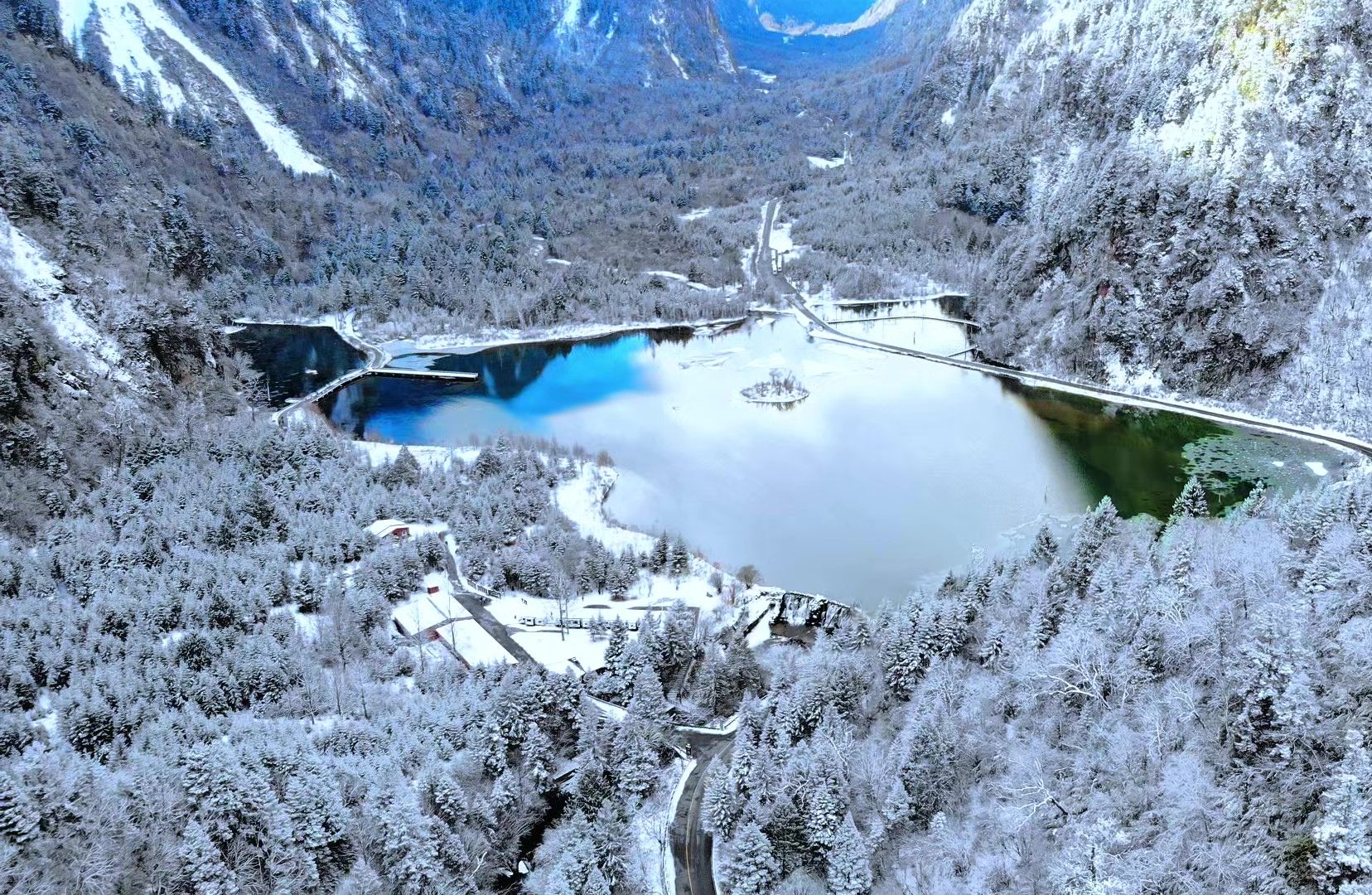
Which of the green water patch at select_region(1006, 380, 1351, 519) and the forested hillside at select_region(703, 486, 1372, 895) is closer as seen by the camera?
the forested hillside at select_region(703, 486, 1372, 895)

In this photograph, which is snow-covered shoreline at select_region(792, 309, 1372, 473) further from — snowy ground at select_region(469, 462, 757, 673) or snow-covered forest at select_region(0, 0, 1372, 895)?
snowy ground at select_region(469, 462, 757, 673)

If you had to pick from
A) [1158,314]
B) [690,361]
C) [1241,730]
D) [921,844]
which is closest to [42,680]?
[921,844]

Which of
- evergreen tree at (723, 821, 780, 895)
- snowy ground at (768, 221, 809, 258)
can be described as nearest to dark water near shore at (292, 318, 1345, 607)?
evergreen tree at (723, 821, 780, 895)

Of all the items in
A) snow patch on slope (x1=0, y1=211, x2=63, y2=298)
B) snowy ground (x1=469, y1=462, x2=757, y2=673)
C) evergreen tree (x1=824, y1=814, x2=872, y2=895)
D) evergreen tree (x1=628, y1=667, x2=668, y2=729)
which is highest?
snow patch on slope (x1=0, y1=211, x2=63, y2=298)

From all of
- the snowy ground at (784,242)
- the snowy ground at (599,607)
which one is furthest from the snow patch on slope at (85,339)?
the snowy ground at (784,242)

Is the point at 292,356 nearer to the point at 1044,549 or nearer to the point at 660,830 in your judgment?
the point at 660,830

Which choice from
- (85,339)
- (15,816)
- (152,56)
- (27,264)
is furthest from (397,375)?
(152,56)
